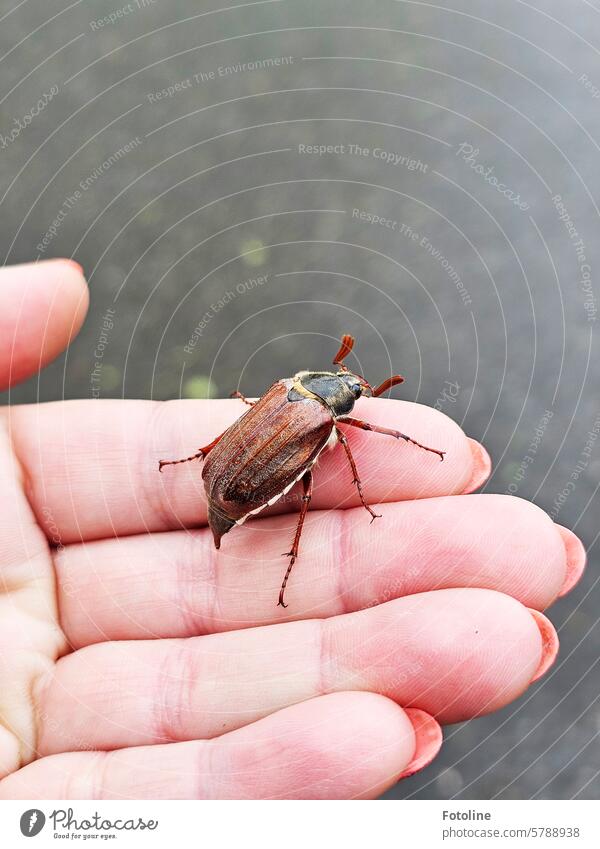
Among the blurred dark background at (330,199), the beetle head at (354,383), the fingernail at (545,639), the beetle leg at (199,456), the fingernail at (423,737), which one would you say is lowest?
the fingernail at (423,737)

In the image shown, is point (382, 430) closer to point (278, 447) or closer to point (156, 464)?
point (278, 447)

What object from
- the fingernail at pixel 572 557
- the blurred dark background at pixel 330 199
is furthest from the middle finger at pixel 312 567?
the blurred dark background at pixel 330 199

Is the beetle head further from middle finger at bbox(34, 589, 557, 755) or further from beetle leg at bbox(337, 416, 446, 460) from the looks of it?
middle finger at bbox(34, 589, 557, 755)

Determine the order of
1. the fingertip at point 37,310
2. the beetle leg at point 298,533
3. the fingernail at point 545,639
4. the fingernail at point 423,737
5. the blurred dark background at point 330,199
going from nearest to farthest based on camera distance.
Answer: the fingernail at point 423,737 < the fingernail at point 545,639 < the beetle leg at point 298,533 < the fingertip at point 37,310 < the blurred dark background at point 330,199

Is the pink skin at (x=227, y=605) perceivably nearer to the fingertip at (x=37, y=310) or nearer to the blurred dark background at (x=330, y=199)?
the fingertip at (x=37, y=310)

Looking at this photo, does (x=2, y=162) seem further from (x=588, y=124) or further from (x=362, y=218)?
(x=588, y=124)
